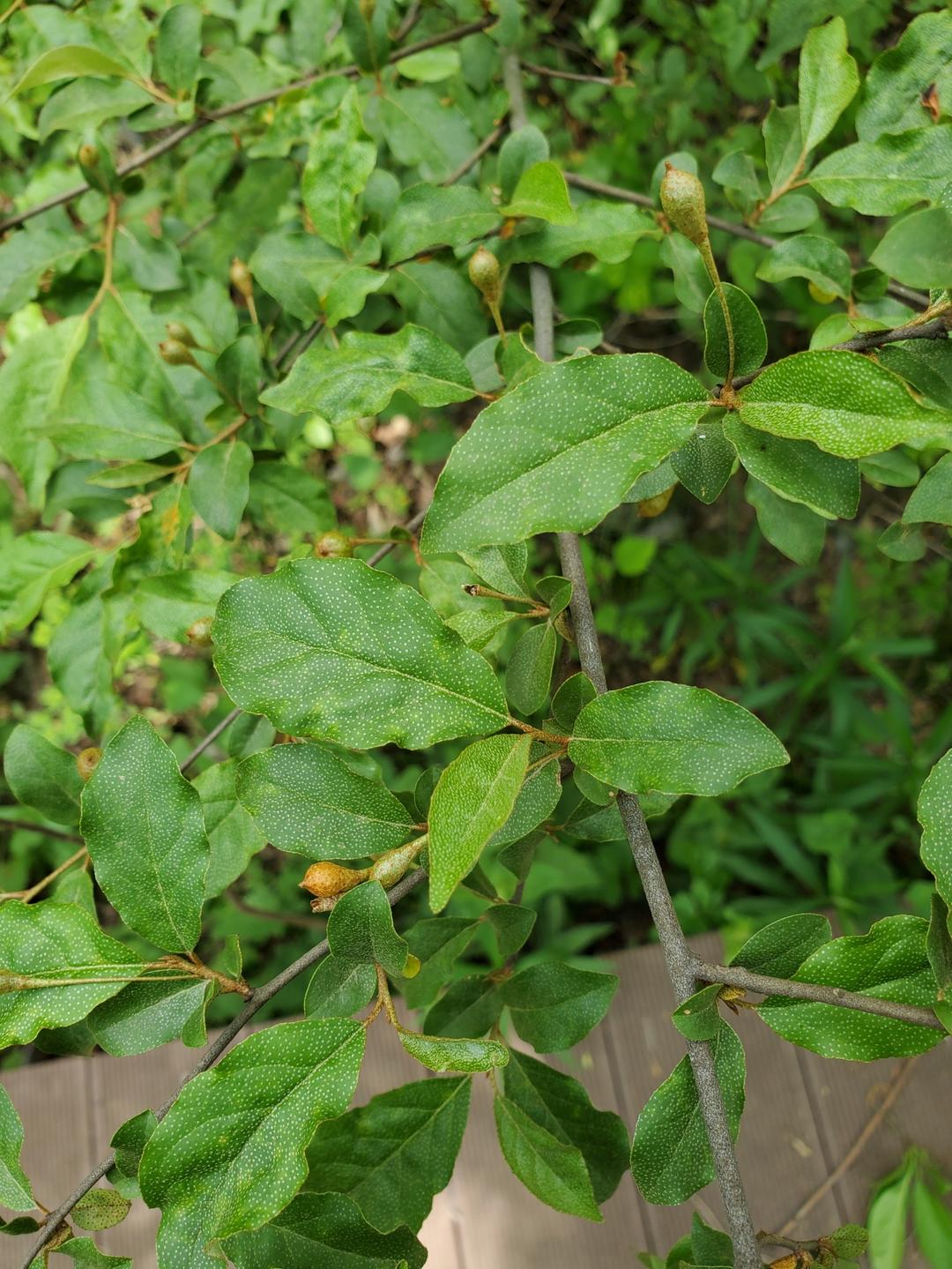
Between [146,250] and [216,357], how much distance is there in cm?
28

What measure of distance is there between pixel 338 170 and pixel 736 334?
0.48 metres

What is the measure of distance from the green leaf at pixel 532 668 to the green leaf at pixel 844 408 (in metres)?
0.21

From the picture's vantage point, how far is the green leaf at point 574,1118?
83 centimetres

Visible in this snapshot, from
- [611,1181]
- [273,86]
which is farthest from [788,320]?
[611,1181]

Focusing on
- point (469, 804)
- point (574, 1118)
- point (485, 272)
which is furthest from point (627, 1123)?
point (485, 272)

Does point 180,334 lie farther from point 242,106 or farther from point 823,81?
point 823,81

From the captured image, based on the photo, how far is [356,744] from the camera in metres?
0.62

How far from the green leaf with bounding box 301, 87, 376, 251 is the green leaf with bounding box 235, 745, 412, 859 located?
54cm

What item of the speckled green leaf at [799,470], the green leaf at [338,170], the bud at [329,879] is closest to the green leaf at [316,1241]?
the bud at [329,879]

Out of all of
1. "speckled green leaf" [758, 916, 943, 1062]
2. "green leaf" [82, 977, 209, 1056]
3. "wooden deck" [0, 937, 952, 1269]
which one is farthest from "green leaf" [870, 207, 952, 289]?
"wooden deck" [0, 937, 952, 1269]

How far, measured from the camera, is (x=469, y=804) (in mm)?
586

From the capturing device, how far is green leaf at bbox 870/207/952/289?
21.0 inches

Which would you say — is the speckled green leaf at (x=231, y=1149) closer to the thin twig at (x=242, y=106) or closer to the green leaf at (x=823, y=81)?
the green leaf at (x=823, y=81)

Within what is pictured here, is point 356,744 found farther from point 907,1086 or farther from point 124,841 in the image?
point 907,1086
